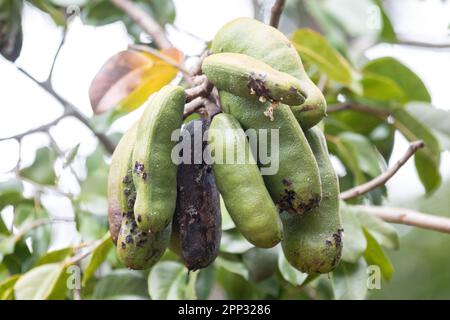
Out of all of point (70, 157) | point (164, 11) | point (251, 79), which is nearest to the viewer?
point (251, 79)

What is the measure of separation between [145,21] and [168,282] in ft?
3.14

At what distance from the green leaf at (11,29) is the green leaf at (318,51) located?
3.31ft

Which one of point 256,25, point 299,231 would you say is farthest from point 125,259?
point 256,25

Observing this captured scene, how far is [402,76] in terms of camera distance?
221 cm

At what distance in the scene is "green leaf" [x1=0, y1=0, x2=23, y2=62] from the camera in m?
2.38

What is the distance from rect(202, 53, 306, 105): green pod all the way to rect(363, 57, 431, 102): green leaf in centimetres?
119

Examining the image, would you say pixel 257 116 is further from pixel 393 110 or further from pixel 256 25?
pixel 393 110

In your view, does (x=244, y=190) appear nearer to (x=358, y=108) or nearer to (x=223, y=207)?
(x=223, y=207)

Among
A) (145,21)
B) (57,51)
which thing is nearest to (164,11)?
(145,21)

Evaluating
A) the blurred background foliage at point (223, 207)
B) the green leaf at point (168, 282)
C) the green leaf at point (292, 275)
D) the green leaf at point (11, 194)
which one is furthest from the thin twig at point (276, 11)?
the green leaf at point (11, 194)

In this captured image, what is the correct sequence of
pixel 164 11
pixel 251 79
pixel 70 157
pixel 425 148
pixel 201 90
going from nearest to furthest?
pixel 251 79, pixel 201 90, pixel 425 148, pixel 70 157, pixel 164 11

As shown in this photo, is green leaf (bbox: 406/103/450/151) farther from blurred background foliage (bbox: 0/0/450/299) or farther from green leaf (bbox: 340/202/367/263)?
green leaf (bbox: 340/202/367/263)

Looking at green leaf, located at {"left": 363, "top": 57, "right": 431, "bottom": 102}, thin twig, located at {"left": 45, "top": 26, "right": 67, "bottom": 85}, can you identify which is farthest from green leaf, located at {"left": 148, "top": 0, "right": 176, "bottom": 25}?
green leaf, located at {"left": 363, "top": 57, "right": 431, "bottom": 102}
